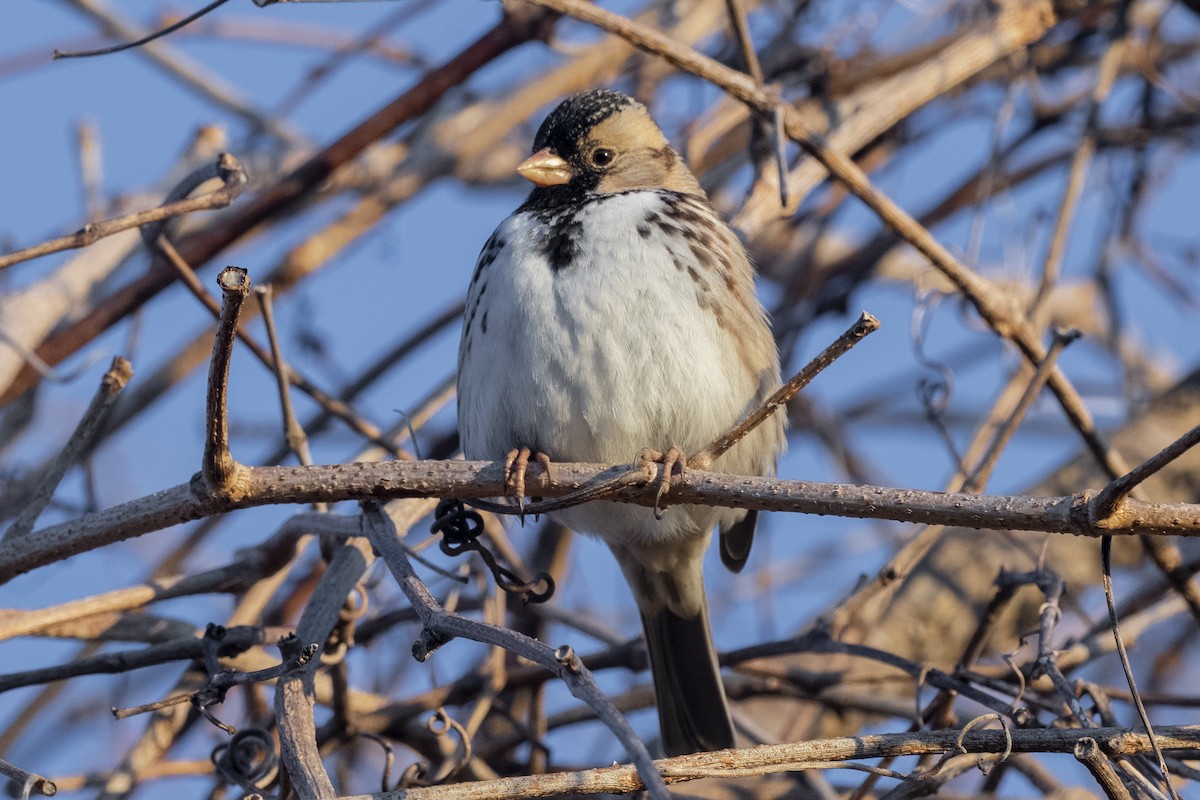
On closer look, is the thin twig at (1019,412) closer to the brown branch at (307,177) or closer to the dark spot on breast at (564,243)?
the dark spot on breast at (564,243)

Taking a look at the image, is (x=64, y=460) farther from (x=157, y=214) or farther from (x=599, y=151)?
(x=599, y=151)

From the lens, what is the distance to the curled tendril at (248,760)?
2121mm

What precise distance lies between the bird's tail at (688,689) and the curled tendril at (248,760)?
0.78 m

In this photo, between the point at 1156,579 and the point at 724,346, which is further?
the point at 1156,579

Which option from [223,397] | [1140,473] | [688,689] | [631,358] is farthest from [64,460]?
[1140,473]

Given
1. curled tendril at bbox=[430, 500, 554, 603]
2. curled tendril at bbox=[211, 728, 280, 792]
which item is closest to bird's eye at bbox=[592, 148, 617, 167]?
curled tendril at bbox=[430, 500, 554, 603]

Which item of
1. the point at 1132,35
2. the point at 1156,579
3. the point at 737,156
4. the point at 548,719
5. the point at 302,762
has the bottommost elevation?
the point at 302,762

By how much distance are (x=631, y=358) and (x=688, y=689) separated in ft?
2.26

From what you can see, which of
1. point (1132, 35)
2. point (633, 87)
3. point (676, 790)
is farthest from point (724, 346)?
point (1132, 35)

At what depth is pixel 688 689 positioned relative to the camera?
2676 mm

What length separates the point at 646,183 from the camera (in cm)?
291

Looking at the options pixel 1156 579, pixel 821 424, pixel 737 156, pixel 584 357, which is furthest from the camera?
pixel 821 424

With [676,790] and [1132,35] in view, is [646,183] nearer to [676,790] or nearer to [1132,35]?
[676,790]

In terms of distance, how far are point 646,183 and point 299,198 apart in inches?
28.5
